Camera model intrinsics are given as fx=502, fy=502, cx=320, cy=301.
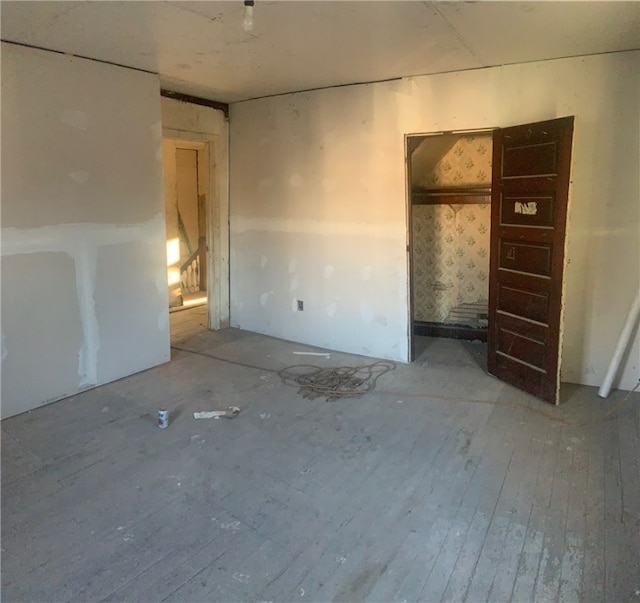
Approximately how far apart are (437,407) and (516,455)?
2.51ft

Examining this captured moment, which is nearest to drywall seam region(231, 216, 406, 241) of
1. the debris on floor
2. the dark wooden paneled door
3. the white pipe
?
the dark wooden paneled door

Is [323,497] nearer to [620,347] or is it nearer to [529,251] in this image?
[529,251]

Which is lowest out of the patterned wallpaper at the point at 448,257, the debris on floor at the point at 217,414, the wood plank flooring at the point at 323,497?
the wood plank flooring at the point at 323,497

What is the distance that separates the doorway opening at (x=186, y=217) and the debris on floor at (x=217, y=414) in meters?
3.85

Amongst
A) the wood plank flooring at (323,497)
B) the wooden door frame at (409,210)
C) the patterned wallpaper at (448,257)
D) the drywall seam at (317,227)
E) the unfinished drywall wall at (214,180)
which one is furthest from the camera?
the patterned wallpaper at (448,257)

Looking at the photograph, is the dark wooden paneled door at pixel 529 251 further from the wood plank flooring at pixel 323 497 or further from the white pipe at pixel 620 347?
the white pipe at pixel 620 347

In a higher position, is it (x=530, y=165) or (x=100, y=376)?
(x=530, y=165)

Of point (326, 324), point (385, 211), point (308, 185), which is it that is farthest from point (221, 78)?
point (326, 324)

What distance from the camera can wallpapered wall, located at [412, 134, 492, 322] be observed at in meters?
5.26

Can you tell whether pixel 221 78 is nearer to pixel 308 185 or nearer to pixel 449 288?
pixel 308 185

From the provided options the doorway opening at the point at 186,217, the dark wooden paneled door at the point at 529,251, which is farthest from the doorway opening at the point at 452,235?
the doorway opening at the point at 186,217

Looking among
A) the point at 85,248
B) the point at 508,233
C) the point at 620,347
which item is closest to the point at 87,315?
the point at 85,248

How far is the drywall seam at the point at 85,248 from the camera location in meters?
3.52

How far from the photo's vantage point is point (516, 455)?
9.75 ft
